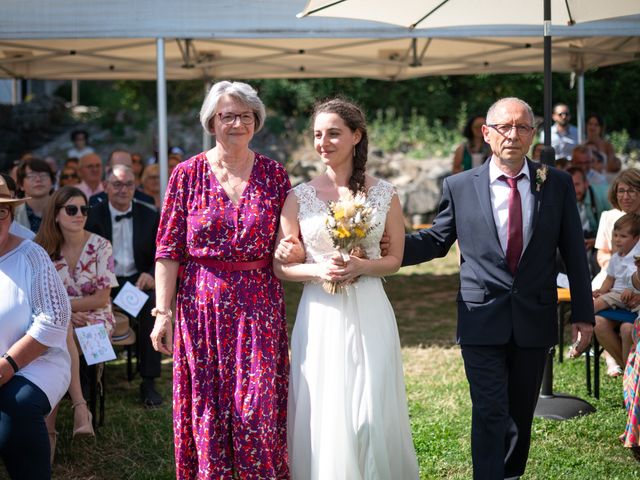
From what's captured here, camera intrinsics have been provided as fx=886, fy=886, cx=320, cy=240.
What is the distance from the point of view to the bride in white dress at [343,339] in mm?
4090

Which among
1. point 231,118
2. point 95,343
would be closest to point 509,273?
point 231,118

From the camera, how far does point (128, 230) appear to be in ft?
23.9

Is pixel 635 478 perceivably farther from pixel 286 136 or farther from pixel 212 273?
pixel 286 136

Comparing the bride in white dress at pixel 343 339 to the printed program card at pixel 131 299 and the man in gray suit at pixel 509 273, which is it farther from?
the printed program card at pixel 131 299

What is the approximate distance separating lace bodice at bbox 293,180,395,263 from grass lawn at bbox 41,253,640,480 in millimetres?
1559

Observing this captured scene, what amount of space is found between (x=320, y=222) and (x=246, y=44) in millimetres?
7207

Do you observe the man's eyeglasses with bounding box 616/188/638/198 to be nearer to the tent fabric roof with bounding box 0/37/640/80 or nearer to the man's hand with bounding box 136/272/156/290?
the man's hand with bounding box 136/272/156/290

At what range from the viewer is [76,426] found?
524 centimetres

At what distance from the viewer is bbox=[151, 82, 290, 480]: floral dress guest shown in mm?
4156

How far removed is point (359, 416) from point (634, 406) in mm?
2026

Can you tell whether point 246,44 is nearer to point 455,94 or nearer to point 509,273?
point 509,273

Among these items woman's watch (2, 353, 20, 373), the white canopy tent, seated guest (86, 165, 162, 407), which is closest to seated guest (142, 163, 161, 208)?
the white canopy tent

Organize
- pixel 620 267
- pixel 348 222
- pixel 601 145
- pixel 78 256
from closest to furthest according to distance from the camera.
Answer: pixel 348 222 < pixel 78 256 < pixel 620 267 < pixel 601 145

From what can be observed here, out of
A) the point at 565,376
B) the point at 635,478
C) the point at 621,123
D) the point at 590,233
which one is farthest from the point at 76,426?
the point at 621,123
